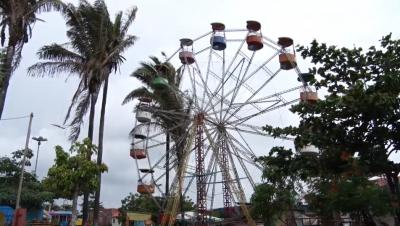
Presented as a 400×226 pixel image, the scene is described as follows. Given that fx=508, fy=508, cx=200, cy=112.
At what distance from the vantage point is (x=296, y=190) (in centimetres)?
2645

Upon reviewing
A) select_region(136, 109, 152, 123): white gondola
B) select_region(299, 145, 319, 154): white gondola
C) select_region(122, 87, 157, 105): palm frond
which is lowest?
select_region(299, 145, 319, 154): white gondola

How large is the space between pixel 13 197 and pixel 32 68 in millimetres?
20840

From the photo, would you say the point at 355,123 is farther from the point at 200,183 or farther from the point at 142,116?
the point at 142,116

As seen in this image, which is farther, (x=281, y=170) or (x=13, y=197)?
(x=13, y=197)

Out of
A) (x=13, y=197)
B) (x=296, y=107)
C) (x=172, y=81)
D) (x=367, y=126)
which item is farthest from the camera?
(x=13, y=197)

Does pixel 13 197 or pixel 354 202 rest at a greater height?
pixel 13 197

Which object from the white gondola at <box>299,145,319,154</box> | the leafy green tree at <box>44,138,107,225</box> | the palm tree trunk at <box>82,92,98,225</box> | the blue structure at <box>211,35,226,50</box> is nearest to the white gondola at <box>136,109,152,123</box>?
the blue structure at <box>211,35,226,50</box>

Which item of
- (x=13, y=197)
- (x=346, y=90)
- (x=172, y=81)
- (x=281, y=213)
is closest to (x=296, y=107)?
(x=346, y=90)

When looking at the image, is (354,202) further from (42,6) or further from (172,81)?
(172,81)

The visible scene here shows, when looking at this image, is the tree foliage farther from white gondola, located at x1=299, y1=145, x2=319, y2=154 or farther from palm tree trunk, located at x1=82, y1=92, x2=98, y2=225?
white gondola, located at x1=299, y1=145, x2=319, y2=154

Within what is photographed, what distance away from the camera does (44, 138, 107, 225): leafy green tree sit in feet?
69.7

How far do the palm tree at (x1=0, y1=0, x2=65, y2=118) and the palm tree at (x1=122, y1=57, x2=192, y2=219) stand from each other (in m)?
13.0

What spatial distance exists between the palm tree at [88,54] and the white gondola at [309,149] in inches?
547

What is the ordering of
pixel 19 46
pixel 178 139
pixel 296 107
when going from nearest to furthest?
pixel 296 107 < pixel 19 46 < pixel 178 139
